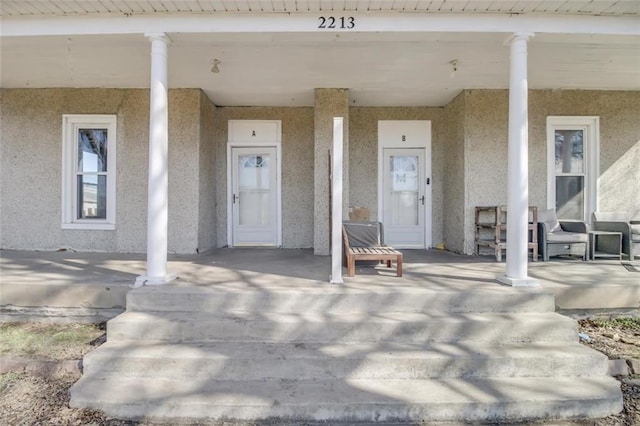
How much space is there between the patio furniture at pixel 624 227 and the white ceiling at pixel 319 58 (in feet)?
6.86

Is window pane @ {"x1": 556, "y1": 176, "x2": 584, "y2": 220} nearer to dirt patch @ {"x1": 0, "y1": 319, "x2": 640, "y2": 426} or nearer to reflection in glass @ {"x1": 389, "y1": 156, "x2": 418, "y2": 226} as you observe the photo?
reflection in glass @ {"x1": 389, "y1": 156, "x2": 418, "y2": 226}

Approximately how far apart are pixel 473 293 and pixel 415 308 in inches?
21.8

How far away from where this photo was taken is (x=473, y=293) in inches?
135

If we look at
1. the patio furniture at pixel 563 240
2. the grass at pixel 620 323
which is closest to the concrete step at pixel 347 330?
the grass at pixel 620 323

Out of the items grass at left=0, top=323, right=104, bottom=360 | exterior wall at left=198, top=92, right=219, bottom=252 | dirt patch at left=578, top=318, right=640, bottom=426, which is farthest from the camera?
exterior wall at left=198, top=92, right=219, bottom=252

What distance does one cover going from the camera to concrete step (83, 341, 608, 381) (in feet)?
9.15

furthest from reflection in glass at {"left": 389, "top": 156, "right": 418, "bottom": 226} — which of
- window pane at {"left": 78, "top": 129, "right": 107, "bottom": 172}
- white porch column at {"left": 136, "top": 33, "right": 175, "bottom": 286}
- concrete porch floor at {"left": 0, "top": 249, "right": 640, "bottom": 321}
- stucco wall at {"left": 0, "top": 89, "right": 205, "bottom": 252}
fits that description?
window pane at {"left": 78, "top": 129, "right": 107, "bottom": 172}

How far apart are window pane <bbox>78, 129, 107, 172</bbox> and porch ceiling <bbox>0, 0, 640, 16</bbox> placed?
8.99 ft

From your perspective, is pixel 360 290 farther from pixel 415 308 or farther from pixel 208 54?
pixel 208 54

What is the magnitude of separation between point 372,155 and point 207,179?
2998 mm

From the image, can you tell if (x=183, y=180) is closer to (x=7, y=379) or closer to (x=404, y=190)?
(x=7, y=379)

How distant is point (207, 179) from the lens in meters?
6.43

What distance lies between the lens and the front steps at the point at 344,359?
2.51m

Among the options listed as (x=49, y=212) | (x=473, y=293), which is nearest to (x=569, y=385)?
(x=473, y=293)
